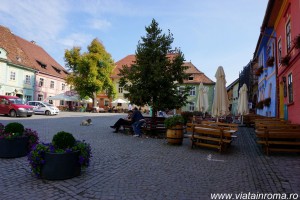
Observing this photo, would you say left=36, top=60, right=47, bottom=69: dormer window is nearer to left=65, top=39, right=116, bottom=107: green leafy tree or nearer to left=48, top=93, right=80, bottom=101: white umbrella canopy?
left=65, top=39, right=116, bottom=107: green leafy tree

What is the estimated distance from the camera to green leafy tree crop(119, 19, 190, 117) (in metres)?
13.4

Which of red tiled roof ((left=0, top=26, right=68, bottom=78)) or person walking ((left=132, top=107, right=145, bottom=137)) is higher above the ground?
red tiled roof ((left=0, top=26, right=68, bottom=78))

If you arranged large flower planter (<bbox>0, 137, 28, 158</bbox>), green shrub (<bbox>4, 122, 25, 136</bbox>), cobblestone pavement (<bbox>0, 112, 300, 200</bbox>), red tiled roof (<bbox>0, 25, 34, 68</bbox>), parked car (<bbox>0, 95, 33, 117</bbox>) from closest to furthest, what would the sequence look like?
cobblestone pavement (<bbox>0, 112, 300, 200</bbox>) < large flower planter (<bbox>0, 137, 28, 158</bbox>) < green shrub (<bbox>4, 122, 25, 136</bbox>) < parked car (<bbox>0, 95, 33, 117</bbox>) < red tiled roof (<bbox>0, 25, 34, 68</bbox>)

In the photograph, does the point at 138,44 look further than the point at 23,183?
Yes

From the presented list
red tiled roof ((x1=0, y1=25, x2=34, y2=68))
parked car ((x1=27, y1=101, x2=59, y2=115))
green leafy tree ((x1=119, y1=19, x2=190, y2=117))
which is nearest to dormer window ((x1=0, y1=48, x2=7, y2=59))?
red tiled roof ((x1=0, y1=25, x2=34, y2=68))

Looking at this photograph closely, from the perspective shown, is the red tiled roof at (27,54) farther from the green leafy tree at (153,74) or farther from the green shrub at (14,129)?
the green shrub at (14,129)

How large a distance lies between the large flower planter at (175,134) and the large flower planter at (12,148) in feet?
17.2

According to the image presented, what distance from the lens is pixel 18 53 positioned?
38.0 m

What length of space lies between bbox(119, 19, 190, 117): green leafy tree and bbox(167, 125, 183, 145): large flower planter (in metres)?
3.77

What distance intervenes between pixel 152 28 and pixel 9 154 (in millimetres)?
9964

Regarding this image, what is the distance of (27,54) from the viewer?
40656 mm

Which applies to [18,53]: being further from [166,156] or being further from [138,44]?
[166,156]

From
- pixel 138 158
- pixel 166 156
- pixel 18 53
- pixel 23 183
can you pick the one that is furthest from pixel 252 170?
pixel 18 53

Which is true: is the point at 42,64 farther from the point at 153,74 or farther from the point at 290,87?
the point at 290,87
